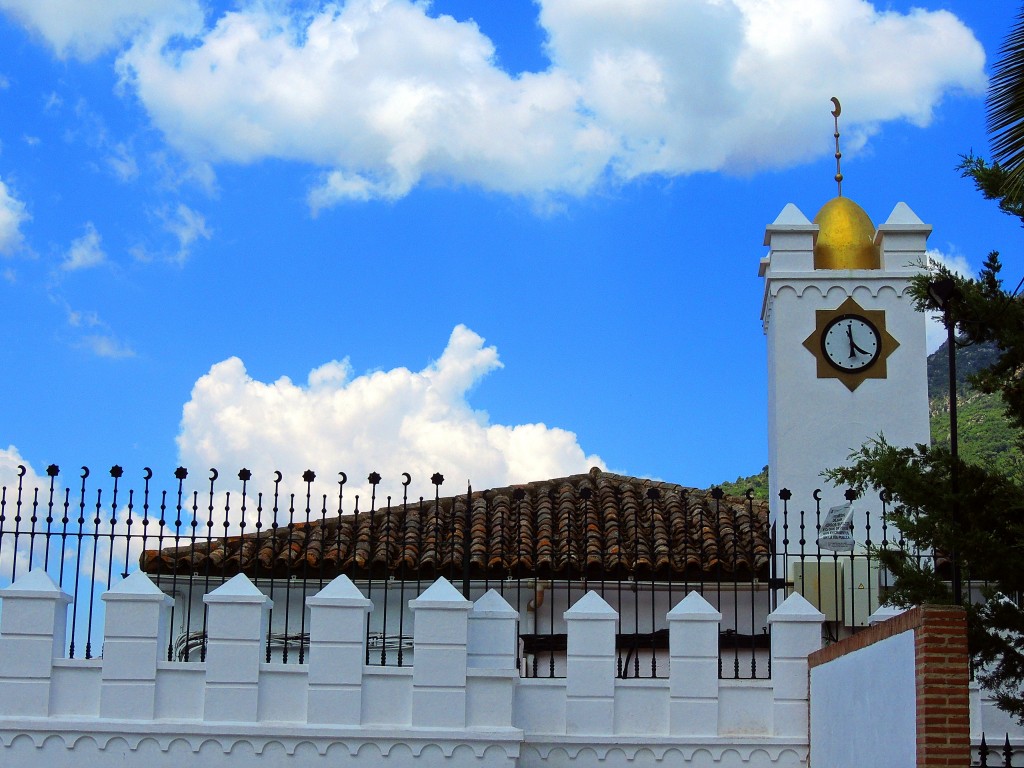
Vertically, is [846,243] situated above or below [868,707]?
above

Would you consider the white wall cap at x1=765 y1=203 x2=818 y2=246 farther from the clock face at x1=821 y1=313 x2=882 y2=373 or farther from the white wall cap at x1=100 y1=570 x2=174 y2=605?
the white wall cap at x1=100 y1=570 x2=174 y2=605

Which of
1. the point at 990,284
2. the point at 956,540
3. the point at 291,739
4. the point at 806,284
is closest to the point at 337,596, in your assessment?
the point at 291,739

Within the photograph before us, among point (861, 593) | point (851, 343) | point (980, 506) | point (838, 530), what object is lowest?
point (861, 593)

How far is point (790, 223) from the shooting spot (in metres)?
17.7

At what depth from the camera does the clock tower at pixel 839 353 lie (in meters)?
A: 17.1

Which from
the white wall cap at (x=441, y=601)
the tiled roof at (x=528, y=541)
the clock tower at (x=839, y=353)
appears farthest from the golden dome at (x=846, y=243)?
the white wall cap at (x=441, y=601)

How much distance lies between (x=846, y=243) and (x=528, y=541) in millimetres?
5907

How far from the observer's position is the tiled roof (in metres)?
→ 15.0

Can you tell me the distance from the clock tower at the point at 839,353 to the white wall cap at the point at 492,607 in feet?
16.8

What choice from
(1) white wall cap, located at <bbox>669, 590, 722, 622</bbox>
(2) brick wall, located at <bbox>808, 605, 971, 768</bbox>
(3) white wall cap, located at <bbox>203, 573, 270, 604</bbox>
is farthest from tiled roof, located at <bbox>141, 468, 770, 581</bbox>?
(2) brick wall, located at <bbox>808, 605, 971, 768</bbox>

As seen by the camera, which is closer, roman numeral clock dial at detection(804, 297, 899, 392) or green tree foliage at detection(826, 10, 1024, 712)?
green tree foliage at detection(826, 10, 1024, 712)

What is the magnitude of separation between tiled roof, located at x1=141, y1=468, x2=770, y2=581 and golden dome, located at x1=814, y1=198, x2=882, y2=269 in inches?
140

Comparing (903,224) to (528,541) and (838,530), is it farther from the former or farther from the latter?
(528,541)

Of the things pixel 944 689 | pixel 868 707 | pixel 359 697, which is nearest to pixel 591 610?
pixel 359 697
